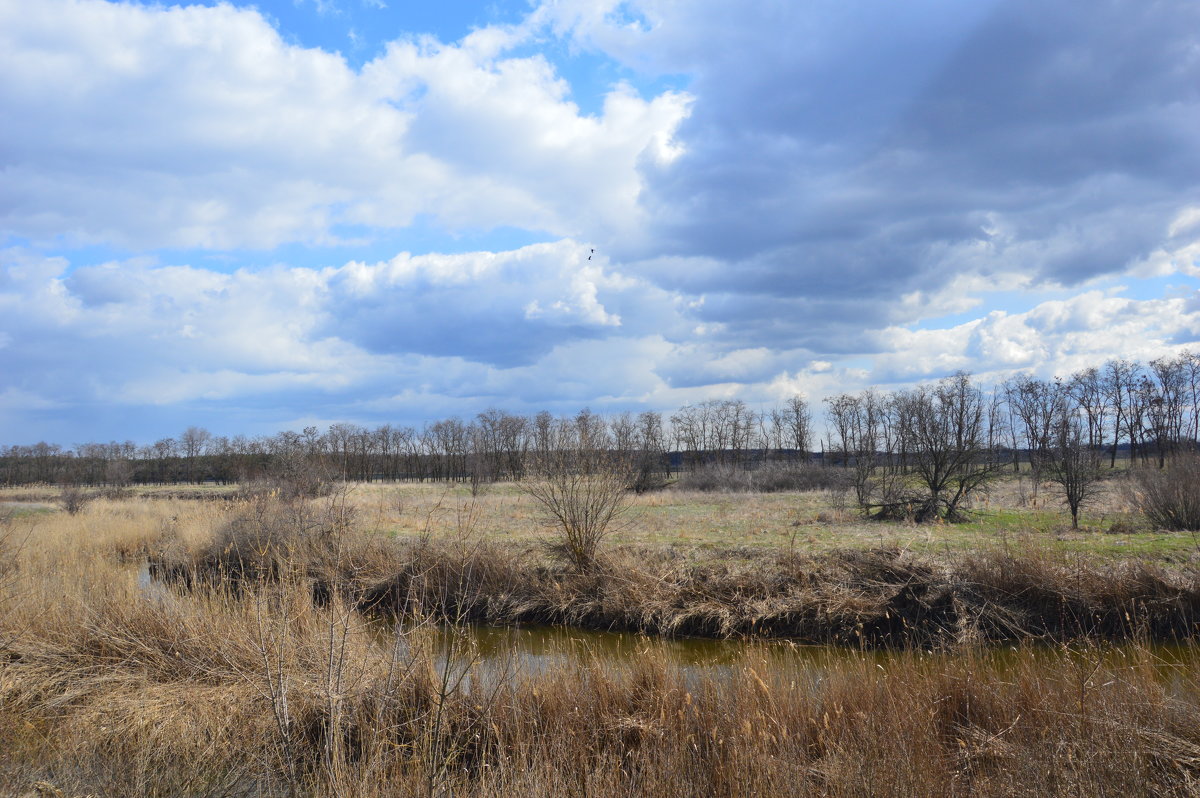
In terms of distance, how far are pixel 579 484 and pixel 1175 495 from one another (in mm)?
16009

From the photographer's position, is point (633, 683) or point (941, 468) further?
point (941, 468)

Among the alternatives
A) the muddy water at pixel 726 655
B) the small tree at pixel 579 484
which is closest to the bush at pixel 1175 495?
the muddy water at pixel 726 655

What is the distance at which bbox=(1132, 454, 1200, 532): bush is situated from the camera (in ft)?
55.2

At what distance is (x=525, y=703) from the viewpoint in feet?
22.5

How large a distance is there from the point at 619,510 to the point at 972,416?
1729 centimetres

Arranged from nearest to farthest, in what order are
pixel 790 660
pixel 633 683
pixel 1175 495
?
pixel 633 683 < pixel 790 660 < pixel 1175 495

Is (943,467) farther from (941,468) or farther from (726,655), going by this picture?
(726,655)

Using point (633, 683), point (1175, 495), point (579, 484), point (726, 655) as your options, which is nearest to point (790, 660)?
point (633, 683)

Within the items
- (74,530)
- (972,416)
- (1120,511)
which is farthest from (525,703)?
(972,416)

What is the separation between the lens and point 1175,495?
1722cm

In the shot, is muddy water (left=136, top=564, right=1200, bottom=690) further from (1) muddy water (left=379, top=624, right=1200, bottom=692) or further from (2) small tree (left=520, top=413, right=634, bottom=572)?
(2) small tree (left=520, top=413, right=634, bottom=572)

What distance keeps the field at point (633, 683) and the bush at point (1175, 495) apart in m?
2.76

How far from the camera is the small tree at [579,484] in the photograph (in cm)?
1585

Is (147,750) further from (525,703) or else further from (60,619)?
A: (60,619)
